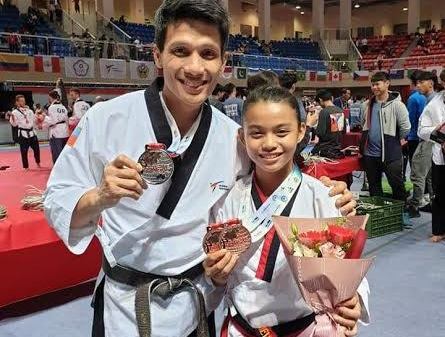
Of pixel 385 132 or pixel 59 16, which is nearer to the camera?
pixel 385 132

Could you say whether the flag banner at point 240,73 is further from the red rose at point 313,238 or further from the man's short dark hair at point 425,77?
the red rose at point 313,238

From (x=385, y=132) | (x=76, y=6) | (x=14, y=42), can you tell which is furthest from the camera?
(x=76, y=6)

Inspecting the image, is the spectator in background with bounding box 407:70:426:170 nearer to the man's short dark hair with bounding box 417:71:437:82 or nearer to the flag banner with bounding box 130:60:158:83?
the man's short dark hair with bounding box 417:71:437:82

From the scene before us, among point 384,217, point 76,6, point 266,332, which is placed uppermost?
point 76,6

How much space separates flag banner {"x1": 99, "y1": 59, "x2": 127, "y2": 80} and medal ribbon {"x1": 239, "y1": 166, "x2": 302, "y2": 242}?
12.4 meters

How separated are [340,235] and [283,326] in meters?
0.36

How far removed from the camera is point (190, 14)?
A: 1.13 meters

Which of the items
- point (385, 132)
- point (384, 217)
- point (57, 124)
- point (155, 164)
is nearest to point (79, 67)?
point (57, 124)

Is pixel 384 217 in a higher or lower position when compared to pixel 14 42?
lower

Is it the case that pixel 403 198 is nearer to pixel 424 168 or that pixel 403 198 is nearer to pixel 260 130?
pixel 424 168

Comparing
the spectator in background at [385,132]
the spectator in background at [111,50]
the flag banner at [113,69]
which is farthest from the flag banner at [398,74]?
the spectator in background at [385,132]

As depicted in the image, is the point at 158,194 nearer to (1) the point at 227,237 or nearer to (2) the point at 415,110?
(1) the point at 227,237

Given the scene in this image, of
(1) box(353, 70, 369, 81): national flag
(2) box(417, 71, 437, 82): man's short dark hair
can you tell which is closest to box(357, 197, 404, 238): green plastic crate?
(2) box(417, 71, 437, 82): man's short dark hair

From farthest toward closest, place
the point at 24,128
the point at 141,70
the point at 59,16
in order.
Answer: the point at 59,16
the point at 141,70
the point at 24,128
